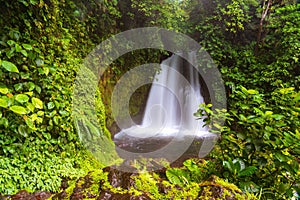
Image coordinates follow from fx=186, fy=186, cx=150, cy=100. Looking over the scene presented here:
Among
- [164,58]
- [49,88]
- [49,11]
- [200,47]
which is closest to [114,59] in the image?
[49,11]

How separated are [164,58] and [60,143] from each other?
6.82 meters

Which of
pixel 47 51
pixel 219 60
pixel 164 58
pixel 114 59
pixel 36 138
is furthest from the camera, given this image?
pixel 164 58

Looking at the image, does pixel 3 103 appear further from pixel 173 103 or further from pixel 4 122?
pixel 173 103

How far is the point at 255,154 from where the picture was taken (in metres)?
1.89

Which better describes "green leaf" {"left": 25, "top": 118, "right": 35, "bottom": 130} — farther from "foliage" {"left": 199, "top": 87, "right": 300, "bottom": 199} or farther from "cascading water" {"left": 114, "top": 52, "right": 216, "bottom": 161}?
"cascading water" {"left": 114, "top": 52, "right": 216, "bottom": 161}

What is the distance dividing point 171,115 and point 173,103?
2.00ft

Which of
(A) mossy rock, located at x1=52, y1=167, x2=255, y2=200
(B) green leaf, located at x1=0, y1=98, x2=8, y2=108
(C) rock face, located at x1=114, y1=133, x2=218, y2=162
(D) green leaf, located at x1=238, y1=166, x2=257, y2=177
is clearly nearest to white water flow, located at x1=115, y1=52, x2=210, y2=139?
(C) rock face, located at x1=114, y1=133, x2=218, y2=162

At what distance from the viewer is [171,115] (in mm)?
7684

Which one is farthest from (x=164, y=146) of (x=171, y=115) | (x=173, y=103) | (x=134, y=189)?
(x=134, y=189)

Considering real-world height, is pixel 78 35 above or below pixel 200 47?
below

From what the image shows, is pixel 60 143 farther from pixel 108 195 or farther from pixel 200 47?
pixel 200 47

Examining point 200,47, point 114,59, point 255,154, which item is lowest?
point 255,154

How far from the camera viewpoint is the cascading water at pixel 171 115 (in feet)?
17.7

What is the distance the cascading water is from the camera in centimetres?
539
